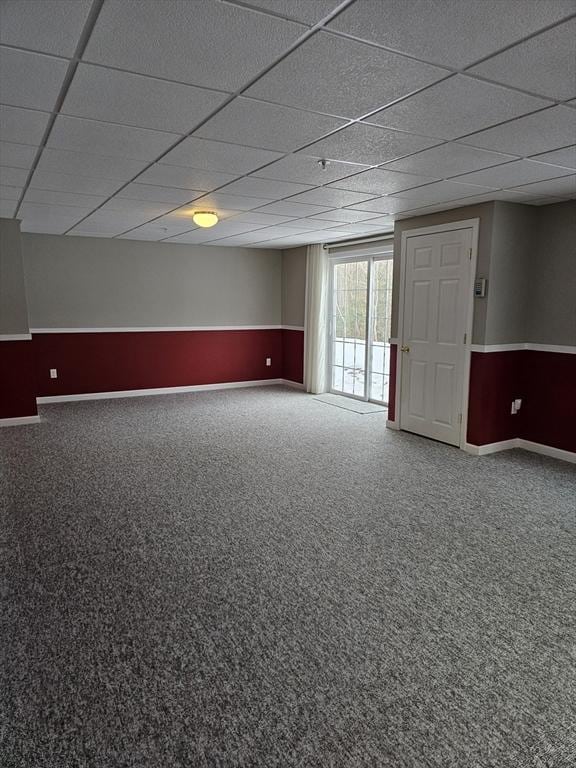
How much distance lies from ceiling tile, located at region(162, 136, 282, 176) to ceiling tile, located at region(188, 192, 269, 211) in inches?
33.8

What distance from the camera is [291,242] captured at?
7617mm

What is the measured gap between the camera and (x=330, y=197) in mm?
4316

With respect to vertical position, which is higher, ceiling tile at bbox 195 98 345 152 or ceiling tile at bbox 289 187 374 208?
ceiling tile at bbox 195 98 345 152

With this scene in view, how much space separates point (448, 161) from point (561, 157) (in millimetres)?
677

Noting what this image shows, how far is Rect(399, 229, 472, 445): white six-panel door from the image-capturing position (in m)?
4.96

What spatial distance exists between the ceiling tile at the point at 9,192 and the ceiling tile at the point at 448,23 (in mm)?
3418

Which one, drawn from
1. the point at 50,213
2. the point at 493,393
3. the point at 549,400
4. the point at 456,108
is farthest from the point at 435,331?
the point at 50,213

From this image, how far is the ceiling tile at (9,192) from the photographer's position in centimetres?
411

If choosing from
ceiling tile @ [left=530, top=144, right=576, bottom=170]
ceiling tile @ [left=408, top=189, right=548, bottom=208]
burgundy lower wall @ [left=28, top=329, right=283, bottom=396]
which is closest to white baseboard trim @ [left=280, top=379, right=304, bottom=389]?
burgundy lower wall @ [left=28, top=329, right=283, bottom=396]

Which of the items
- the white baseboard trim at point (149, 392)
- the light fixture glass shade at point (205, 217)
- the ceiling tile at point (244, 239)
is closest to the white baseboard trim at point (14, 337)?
the white baseboard trim at point (149, 392)

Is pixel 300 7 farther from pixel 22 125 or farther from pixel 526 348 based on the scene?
pixel 526 348

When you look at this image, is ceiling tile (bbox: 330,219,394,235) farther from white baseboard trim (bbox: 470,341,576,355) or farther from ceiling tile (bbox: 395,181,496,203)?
white baseboard trim (bbox: 470,341,576,355)

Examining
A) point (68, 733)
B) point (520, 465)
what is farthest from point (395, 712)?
point (520, 465)

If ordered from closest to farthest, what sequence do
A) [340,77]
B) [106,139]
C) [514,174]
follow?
1. [340,77]
2. [106,139]
3. [514,174]
